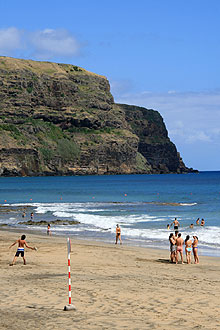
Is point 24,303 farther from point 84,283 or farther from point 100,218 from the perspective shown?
point 100,218

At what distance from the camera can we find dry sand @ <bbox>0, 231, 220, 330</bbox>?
1058 centimetres

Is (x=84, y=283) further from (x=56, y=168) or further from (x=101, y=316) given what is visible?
(x=56, y=168)

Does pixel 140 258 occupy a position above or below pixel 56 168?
below

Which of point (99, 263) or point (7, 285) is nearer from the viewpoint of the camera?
point (7, 285)

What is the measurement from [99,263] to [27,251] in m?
5.01

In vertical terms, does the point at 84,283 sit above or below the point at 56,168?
below

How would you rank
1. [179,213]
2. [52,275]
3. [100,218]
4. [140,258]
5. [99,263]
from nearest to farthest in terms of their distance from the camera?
[52,275] < [99,263] < [140,258] < [100,218] < [179,213]

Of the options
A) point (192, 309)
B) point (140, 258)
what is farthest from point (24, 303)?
point (140, 258)

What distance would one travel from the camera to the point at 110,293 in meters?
13.5

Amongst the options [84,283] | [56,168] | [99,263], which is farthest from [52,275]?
[56,168]

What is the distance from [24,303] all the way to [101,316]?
233 centimetres

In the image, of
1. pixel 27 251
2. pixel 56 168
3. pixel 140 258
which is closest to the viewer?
pixel 140 258

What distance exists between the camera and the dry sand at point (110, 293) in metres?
10.6

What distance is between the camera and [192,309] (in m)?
11.8
